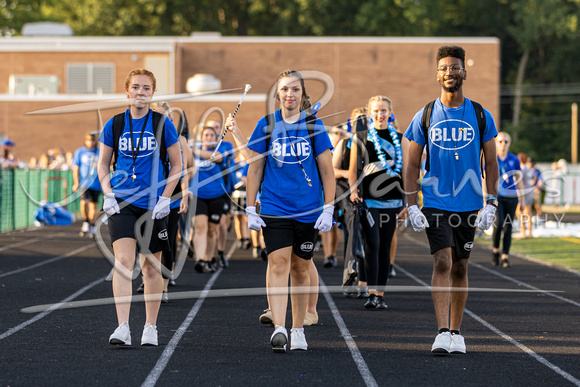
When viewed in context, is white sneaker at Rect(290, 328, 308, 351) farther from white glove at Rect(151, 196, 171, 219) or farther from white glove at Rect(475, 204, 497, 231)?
white glove at Rect(475, 204, 497, 231)

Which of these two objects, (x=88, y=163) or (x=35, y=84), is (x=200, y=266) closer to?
(x=88, y=163)

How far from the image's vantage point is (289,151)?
721 centimetres

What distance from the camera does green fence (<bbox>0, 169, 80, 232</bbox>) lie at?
70.4 ft

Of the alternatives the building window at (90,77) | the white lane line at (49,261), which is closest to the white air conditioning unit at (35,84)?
the building window at (90,77)

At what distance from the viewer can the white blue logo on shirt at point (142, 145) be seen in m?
7.22

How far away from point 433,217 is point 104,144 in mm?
2678

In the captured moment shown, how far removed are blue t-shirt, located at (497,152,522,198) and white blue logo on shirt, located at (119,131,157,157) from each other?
28.8 feet

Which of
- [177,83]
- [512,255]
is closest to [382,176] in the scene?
[512,255]

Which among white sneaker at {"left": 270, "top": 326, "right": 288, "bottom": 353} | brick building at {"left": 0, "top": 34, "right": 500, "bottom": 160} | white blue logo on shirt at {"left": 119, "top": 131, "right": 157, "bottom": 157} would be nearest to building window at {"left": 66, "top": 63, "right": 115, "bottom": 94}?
brick building at {"left": 0, "top": 34, "right": 500, "bottom": 160}

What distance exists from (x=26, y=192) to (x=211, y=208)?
1123cm

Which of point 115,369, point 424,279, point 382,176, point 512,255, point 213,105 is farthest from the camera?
point 213,105

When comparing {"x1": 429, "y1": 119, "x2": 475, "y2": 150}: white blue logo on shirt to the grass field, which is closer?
{"x1": 429, "y1": 119, "x2": 475, "y2": 150}: white blue logo on shirt

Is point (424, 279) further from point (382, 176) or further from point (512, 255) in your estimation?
point (512, 255)

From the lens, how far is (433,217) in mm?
7164
